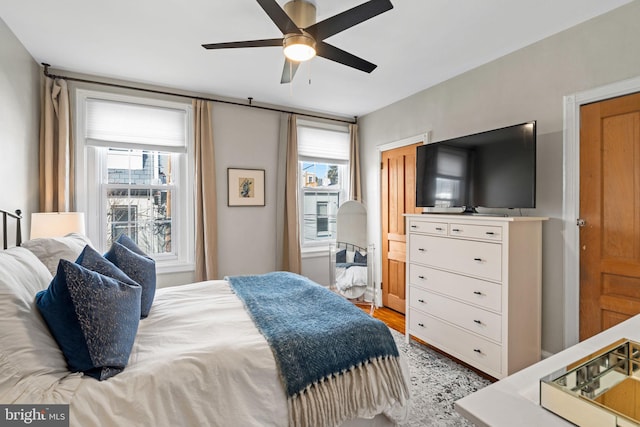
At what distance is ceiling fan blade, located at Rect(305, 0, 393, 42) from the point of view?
1.58m

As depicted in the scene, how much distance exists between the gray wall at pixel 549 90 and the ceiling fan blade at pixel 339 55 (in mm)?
1394

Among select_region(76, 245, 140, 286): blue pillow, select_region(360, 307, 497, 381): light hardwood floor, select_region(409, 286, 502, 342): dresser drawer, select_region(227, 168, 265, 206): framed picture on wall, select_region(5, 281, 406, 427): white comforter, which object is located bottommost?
select_region(360, 307, 497, 381): light hardwood floor

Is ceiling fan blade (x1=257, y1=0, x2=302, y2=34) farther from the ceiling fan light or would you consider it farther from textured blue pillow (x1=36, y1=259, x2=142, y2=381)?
textured blue pillow (x1=36, y1=259, x2=142, y2=381)

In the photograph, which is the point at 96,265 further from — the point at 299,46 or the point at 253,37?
the point at 253,37

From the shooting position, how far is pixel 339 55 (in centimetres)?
207

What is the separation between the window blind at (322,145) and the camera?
14.1ft

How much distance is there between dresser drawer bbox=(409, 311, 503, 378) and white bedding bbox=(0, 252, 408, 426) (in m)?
1.04

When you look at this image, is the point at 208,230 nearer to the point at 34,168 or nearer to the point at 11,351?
the point at 34,168

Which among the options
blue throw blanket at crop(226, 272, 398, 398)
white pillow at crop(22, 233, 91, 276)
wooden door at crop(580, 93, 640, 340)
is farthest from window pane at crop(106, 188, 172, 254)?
wooden door at crop(580, 93, 640, 340)

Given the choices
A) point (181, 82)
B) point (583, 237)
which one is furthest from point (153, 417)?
point (181, 82)

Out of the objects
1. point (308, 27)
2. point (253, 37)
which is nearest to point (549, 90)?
point (308, 27)

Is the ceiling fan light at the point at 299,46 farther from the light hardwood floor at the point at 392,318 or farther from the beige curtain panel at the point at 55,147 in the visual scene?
the light hardwood floor at the point at 392,318

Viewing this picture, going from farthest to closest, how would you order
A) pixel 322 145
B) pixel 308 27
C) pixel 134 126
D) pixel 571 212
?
pixel 322 145
pixel 134 126
pixel 571 212
pixel 308 27

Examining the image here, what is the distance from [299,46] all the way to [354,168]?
2.75 meters
